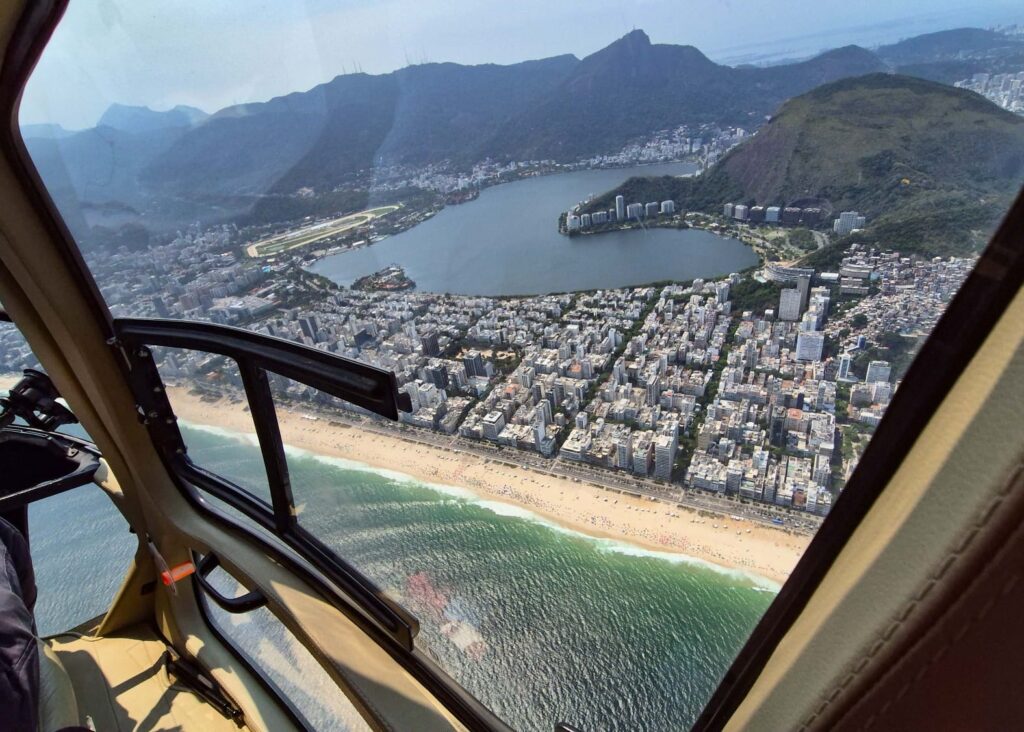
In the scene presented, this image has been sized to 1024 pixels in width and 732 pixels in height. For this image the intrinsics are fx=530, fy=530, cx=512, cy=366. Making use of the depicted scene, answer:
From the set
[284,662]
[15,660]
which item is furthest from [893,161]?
[284,662]

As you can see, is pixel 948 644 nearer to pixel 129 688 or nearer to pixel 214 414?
pixel 214 414

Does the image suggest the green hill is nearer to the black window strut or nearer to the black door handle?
the black window strut

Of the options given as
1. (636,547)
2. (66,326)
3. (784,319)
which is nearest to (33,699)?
(66,326)

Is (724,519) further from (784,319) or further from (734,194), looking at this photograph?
(734,194)

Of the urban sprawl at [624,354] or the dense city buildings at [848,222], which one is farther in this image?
the dense city buildings at [848,222]

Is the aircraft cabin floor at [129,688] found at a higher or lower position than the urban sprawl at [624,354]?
lower

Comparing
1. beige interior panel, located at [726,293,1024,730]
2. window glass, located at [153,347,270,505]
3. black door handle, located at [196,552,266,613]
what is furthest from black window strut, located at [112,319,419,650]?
beige interior panel, located at [726,293,1024,730]

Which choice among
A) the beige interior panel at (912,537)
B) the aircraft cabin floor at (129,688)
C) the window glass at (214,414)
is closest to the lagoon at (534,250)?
the window glass at (214,414)

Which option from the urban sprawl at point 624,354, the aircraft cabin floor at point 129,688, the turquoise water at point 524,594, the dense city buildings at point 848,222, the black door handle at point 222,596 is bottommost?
the aircraft cabin floor at point 129,688

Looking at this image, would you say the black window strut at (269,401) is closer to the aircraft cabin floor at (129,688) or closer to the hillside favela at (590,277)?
the hillside favela at (590,277)
